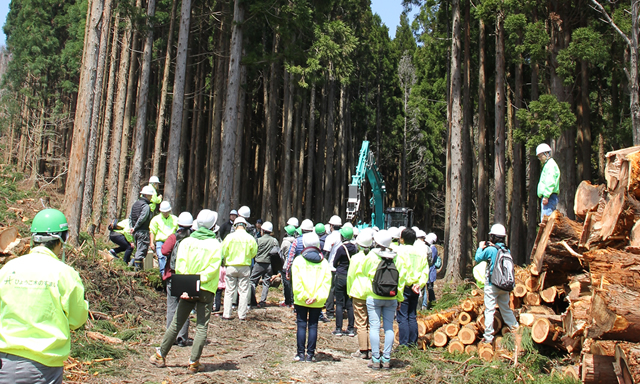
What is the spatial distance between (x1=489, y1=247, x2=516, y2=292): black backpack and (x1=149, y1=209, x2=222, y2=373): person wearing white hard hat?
13.7ft

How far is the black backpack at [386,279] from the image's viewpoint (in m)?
7.42

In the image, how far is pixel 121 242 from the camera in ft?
40.5

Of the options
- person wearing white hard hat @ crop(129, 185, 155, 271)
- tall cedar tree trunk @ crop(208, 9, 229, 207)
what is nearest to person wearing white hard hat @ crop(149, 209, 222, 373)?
person wearing white hard hat @ crop(129, 185, 155, 271)

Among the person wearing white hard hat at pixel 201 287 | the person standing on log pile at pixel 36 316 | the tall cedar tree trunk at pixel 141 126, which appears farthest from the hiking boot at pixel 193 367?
the tall cedar tree trunk at pixel 141 126

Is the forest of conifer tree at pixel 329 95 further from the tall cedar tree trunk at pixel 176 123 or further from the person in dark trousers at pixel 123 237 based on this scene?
the person in dark trousers at pixel 123 237

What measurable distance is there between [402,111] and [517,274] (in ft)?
110

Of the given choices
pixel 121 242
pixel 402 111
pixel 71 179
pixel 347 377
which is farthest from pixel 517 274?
pixel 402 111

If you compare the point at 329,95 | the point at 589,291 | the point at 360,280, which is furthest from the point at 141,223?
the point at 329,95

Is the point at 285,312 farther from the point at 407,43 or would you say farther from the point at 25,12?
the point at 407,43

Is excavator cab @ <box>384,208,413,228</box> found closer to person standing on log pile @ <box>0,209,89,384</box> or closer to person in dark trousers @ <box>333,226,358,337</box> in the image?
person in dark trousers @ <box>333,226,358,337</box>

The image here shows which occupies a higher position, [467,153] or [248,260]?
[467,153]

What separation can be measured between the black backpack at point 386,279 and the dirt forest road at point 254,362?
1123 mm

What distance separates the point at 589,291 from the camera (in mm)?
7297

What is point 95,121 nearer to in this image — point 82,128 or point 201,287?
point 82,128
